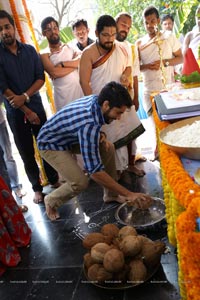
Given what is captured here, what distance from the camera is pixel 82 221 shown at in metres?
2.46

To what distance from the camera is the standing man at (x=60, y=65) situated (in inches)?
119

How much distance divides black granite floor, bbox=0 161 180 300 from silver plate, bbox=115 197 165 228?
7 centimetres

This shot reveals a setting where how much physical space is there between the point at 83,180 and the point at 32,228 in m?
0.65

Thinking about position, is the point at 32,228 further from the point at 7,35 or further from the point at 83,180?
the point at 7,35

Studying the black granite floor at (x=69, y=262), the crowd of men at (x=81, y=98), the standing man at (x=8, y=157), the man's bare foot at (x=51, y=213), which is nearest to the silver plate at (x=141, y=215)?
the black granite floor at (x=69, y=262)

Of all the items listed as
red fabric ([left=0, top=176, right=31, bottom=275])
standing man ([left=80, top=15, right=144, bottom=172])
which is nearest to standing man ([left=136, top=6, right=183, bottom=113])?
standing man ([left=80, top=15, right=144, bottom=172])

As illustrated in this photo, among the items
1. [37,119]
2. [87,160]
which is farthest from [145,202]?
[37,119]

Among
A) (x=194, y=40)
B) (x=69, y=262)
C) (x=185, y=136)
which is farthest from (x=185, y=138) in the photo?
(x=194, y=40)

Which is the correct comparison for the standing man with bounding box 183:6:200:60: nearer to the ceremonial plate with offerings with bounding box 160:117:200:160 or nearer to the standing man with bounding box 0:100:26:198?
the standing man with bounding box 0:100:26:198

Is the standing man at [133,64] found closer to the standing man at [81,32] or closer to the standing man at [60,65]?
the standing man at [81,32]

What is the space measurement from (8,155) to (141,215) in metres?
1.68

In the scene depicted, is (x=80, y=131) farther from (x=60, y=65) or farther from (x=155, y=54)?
(x=155, y=54)

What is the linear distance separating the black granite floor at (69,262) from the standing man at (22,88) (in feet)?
1.85

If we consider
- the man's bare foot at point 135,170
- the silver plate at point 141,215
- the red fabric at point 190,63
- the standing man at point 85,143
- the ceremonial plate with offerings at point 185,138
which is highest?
the red fabric at point 190,63
